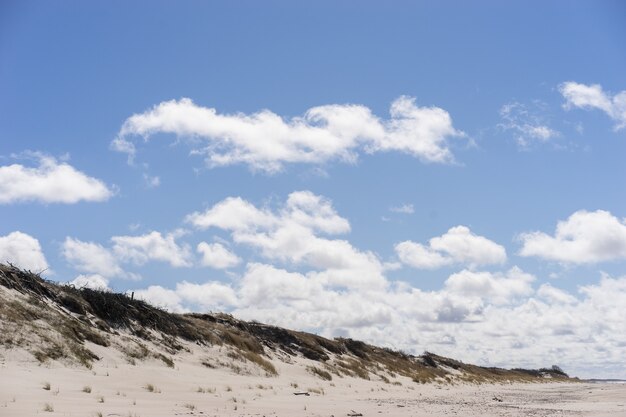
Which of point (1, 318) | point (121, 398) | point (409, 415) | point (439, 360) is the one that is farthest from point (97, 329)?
point (439, 360)

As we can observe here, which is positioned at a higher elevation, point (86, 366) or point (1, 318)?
point (1, 318)

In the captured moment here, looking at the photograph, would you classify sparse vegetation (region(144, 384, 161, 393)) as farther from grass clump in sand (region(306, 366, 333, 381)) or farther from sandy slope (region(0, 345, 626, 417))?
grass clump in sand (region(306, 366, 333, 381))

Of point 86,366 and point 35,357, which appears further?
point 86,366

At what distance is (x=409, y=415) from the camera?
15.9m

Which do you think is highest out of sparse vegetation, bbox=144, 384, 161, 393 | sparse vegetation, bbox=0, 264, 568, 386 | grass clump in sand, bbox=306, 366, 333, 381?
sparse vegetation, bbox=0, 264, 568, 386

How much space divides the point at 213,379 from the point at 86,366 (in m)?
6.63

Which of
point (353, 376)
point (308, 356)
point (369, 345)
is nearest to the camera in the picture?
point (353, 376)

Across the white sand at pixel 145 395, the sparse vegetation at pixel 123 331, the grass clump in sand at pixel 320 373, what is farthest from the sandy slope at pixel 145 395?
the grass clump in sand at pixel 320 373

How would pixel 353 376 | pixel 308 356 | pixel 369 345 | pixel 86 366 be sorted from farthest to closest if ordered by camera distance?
pixel 369 345 < pixel 308 356 < pixel 353 376 < pixel 86 366

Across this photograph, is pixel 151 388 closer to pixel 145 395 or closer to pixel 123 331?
pixel 145 395

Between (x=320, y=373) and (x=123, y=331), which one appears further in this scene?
(x=320, y=373)

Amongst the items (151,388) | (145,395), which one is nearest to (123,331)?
(151,388)

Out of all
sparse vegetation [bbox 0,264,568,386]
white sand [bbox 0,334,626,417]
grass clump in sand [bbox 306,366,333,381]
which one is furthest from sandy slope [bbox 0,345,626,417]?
grass clump in sand [bbox 306,366,333,381]

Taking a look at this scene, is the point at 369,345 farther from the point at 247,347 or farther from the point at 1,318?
the point at 1,318
